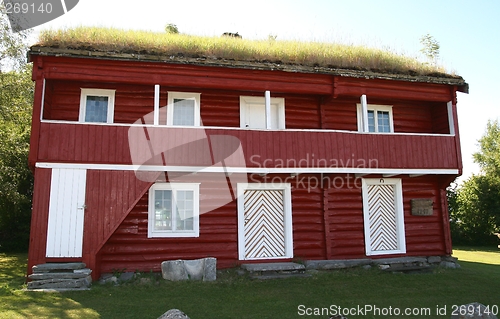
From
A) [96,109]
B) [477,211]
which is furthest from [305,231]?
[477,211]

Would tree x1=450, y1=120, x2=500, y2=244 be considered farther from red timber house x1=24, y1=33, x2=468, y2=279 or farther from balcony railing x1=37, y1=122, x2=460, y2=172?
balcony railing x1=37, y1=122, x2=460, y2=172

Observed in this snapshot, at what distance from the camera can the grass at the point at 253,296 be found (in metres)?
7.77

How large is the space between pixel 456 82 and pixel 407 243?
5.61 metres

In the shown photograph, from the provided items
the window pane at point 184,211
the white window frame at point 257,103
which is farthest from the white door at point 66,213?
the white window frame at point 257,103

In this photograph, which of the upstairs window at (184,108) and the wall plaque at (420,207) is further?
the wall plaque at (420,207)

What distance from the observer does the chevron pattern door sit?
12.2m

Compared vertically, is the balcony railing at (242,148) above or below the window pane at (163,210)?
above

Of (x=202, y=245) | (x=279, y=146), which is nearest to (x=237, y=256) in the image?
(x=202, y=245)

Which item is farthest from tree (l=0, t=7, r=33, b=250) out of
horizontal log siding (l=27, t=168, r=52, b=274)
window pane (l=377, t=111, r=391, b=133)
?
window pane (l=377, t=111, r=391, b=133)

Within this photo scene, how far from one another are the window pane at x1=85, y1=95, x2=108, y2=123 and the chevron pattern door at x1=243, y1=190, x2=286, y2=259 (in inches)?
193

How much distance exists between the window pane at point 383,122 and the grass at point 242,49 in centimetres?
Result: 164

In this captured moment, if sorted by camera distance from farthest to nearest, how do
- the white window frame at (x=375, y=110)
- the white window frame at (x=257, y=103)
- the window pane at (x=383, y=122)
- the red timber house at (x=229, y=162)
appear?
the window pane at (x=383, y=122) < the white window frame at (x=375, y=110) < the white window frame at (x=257, y=103) < the red timber house at (x=229, y=162)

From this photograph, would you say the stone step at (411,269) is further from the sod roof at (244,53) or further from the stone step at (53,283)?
the stone step at (53,283)

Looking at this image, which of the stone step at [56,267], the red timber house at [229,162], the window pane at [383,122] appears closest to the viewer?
the stone step at [56,267]
